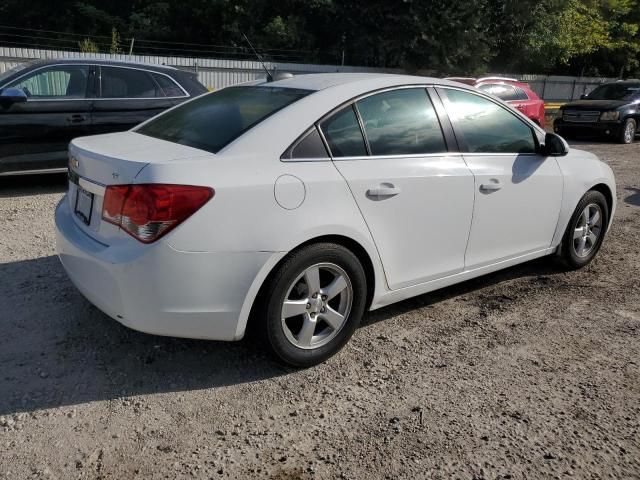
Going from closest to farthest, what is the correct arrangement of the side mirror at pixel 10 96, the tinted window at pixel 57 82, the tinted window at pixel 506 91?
the side mirror at pixel 10 96
the tinted window at pixel 57 82
the tinted window at pixel 506 91

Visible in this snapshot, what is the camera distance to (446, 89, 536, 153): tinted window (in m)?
3.97

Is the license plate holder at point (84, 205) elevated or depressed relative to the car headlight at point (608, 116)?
depressed

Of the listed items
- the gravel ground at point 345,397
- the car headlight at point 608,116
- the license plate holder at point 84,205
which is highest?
the car headlight at point 608,116

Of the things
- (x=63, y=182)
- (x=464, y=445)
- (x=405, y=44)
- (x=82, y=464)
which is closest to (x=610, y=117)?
(x=405, y=44)

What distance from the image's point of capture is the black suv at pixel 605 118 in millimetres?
14766

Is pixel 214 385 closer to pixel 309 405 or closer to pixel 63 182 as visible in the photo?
pixel 309 405

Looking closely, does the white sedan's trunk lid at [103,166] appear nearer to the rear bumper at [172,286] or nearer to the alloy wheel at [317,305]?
the rear bumper at [172,286]

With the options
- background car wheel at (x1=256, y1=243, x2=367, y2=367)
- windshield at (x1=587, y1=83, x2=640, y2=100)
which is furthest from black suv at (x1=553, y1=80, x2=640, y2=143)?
background car wheel at (x1=256, y1=243, x2=367, y2=367)

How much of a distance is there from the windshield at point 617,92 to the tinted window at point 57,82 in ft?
45.1

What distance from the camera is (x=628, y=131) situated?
1509 centimetres

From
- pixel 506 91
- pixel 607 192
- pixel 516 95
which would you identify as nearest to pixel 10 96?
pixel 607 192

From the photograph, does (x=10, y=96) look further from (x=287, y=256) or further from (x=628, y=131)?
(x=628, y=131)

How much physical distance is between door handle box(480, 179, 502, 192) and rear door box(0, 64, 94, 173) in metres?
5.13

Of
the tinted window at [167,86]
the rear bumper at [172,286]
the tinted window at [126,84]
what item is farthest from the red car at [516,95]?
the rear bumper at [172,286]
